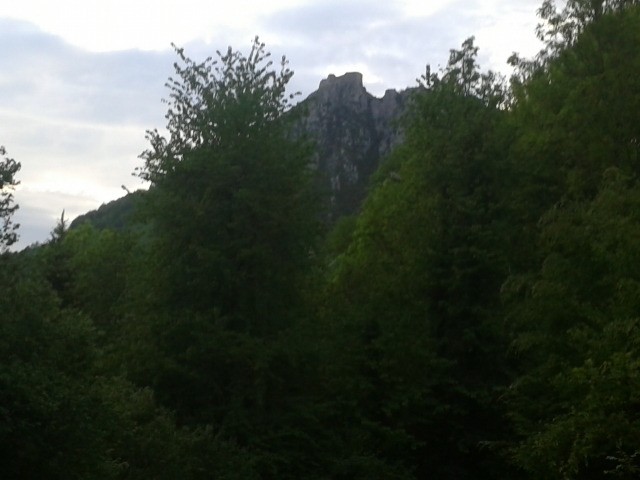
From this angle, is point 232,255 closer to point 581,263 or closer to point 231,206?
point 231,206

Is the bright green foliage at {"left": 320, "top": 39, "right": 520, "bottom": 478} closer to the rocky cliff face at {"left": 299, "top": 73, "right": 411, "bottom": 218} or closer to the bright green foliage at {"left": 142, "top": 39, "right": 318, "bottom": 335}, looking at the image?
the bright green foliage at {"left": 142, "top": 39, "right": 318, "bottom": 335}

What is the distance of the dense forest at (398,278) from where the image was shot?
2217cm

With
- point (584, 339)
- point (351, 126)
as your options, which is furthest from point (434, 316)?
point (351, 126)

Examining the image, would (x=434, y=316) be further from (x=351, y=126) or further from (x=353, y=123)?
(x=353, y=123)

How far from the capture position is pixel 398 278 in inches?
1131

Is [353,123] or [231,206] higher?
[353,123]

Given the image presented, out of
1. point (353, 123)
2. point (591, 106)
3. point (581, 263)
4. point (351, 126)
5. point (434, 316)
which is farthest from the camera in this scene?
point (353, 123)

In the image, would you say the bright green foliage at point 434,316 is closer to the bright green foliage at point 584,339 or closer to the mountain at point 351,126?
the bright green foliage at point 584,339

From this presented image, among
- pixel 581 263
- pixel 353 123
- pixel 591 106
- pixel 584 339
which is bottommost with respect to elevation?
pixel 584 339

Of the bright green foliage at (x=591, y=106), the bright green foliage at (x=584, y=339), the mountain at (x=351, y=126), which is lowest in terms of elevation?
the bright green foliage at (x=584, y=339)

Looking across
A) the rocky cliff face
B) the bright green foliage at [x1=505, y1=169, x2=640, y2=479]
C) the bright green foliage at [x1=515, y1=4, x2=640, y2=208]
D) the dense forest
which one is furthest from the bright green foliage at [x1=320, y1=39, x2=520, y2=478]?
the rocky cliff face

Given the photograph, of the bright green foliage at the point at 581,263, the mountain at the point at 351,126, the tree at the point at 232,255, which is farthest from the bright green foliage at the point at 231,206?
the mountain at the point at 351,126

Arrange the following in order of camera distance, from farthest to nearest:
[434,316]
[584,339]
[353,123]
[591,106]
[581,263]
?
1. [353,123]
2. [434,316]
3. [591,106]
4. [581,263]
5. [584,339]

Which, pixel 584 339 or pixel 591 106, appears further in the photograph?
pixel 591 106
